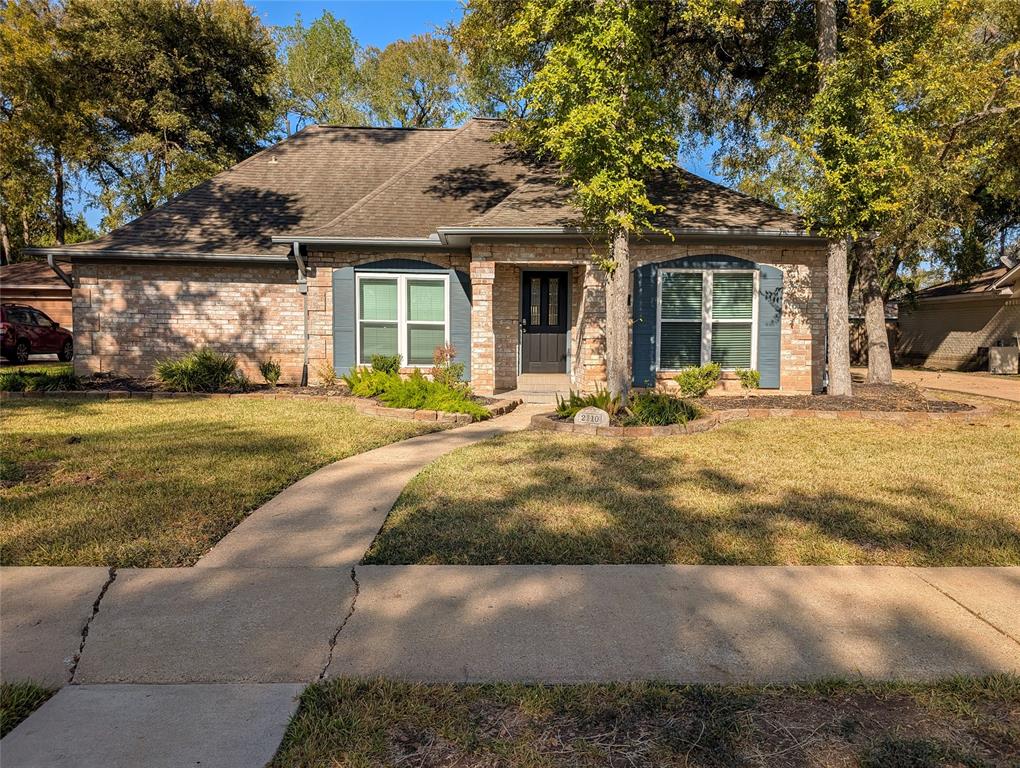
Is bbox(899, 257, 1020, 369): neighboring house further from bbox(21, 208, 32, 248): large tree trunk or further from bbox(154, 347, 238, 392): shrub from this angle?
bbox(21, 208, 32, 248): large tree trunk

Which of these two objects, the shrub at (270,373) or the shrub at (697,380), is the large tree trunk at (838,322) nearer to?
the shrub at (697,380)

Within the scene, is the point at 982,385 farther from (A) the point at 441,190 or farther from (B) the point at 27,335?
(B) the point at 27,335

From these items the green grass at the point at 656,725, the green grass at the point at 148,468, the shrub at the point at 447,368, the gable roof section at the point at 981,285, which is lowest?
the green grass at the point at 656,725

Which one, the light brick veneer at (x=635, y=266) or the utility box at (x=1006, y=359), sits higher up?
the light brick veneer at (x=635, y=266)

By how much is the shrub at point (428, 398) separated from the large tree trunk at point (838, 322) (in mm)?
6125

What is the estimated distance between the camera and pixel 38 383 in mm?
11164

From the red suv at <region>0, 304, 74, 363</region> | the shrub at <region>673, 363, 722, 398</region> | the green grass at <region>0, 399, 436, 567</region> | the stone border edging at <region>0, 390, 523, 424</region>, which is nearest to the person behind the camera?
the green grass at <region>0, 399, 436, 567</region>

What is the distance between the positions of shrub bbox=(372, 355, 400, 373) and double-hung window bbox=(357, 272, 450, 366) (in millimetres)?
321

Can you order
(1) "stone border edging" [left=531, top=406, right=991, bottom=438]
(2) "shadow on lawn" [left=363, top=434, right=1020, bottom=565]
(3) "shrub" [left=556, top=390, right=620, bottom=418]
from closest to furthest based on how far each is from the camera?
(2) "shadow on lawn" [left=363, top=434, right=1020, bottom=565] → (1) "stone border edging" [left=531, top=406, right=991, bottom=438] → (3) "shrub" [left=556, top=390, right=620, bottom=418]

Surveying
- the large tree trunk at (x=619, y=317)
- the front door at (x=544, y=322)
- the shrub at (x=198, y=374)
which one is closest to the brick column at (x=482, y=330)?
the front door at (x=544, y=322)

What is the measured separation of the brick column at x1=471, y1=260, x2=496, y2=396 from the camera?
38.2 ft

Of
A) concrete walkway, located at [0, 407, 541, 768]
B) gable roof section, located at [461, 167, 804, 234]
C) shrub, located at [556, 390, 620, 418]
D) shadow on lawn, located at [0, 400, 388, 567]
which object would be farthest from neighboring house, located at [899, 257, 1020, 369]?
concrete walkway, located at [0, 407, 541, 768]

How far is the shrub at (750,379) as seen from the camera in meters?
11.8

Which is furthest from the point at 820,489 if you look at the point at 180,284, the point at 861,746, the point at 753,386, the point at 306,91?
the point at 306,91
